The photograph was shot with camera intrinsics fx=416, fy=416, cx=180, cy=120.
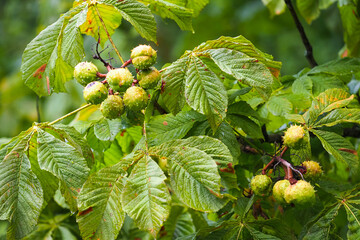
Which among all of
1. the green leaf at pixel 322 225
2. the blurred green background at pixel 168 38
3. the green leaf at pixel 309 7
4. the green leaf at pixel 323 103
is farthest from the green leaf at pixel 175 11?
the blurred green background at pixel 168 38

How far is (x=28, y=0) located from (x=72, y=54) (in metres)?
4.84

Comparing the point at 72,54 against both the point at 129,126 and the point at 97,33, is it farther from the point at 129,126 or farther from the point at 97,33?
the point at 129,126

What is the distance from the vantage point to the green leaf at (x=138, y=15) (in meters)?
1.26

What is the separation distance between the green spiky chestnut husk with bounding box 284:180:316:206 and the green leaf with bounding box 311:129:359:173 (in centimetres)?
17

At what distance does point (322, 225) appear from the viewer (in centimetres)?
118

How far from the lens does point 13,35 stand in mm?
5438

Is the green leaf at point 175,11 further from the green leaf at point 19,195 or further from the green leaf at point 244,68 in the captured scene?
the green leaf at point 19,195

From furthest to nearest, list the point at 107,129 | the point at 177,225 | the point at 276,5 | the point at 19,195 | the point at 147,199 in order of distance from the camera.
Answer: the point at 276,5 → the point at 177,225 → the point at 107,129 → the point at 19,195 → the point at 147,199

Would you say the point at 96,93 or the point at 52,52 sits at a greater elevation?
the point at 52,52

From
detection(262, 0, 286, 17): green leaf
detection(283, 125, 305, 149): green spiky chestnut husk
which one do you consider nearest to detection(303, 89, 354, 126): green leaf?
detection(283, 125, 305, 149): green spiky chestnut husk

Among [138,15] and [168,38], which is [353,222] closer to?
[138,15]

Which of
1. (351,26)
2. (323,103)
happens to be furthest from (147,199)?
(351,26)

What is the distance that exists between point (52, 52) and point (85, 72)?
0.54 feet

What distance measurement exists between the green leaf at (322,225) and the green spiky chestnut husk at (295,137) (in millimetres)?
220
